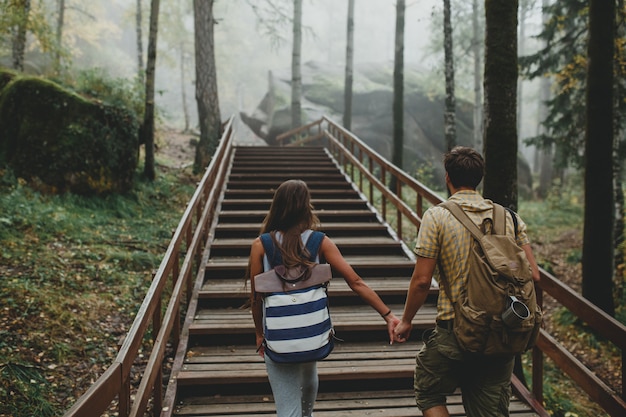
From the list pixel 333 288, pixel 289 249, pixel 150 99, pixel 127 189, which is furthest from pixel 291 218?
pixel 150 99

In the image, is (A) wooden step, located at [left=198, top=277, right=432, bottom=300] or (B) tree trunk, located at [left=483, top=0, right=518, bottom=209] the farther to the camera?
(A) wooden step, located at [left=198, top=277, right=432, bottom=300]

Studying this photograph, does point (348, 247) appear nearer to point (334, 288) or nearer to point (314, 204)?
point (334, 288)

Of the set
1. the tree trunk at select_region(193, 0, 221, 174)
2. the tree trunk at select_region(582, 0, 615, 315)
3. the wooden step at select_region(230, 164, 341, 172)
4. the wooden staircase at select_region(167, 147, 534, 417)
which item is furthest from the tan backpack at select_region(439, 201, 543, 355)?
the tree trunk at select_region(193, 0, 221, 174)

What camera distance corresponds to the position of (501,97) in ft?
16.2

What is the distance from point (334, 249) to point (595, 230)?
5826 millimetres

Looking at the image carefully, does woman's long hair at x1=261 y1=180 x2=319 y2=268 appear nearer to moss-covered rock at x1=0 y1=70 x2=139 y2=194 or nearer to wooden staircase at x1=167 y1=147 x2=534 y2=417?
wooden staircase at x1=167 y1=147 x2=534 y2=417

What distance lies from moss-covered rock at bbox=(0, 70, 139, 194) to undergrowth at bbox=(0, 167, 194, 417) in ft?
1.19

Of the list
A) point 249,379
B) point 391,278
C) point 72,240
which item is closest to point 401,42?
point 391,278

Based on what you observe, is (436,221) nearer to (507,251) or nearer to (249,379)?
(507,251)

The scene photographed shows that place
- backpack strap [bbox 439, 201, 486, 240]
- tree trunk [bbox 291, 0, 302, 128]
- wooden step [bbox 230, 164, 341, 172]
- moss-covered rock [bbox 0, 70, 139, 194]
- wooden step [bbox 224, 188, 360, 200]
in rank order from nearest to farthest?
backpack strap [bbox 439, 201, 486, 240]
moss-covered rock [bbox 0, 70, 139, 194]
wooden step [bbox 224, 188, 360, 200]
wooden step [bbox 230, 164, 341, 172]
tree trunk [bbox 291, 0, 302, 128]

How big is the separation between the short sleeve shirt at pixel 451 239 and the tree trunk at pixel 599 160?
200 inches

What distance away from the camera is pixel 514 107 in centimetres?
499

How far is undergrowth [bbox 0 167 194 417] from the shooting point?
13.5 feet

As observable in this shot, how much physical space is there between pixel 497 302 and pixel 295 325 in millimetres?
1012
